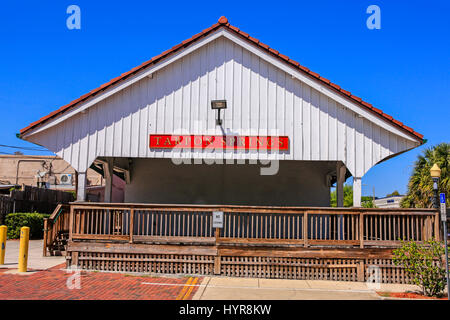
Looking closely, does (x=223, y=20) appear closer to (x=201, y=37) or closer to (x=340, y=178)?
(x=201, y=37)

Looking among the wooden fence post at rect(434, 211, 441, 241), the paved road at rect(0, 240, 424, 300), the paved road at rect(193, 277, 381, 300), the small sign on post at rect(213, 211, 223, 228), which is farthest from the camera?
the small sign on post at rect(213, 211, 223, 228)

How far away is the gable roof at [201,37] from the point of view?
36.3 ft

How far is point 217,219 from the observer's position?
10.8 meters

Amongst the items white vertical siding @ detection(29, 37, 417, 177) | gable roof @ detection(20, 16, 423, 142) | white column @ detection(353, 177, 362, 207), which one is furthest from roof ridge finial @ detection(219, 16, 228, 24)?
white column @ detection(353, 177, 362, 207)

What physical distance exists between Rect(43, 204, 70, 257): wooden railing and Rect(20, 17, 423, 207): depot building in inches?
79.7

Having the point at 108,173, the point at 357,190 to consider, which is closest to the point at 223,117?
the point at 357,190

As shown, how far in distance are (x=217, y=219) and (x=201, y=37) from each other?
505 cm

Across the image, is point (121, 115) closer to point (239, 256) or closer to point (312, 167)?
point (239, 256)

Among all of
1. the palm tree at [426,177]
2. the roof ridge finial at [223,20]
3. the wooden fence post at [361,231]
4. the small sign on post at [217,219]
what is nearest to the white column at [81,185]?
the small sign on post at [217,219]

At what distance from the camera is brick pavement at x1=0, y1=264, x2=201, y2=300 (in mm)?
8047
